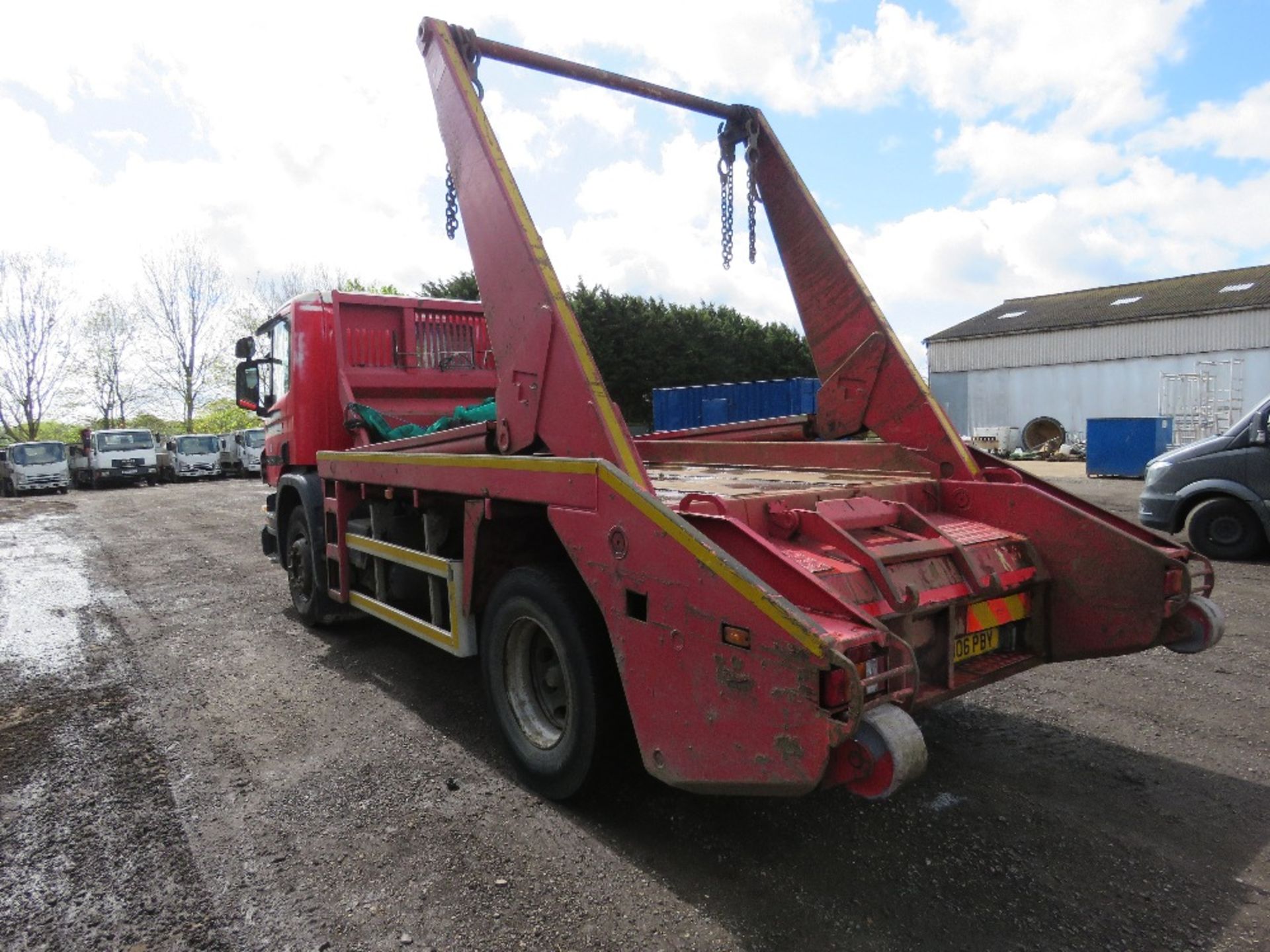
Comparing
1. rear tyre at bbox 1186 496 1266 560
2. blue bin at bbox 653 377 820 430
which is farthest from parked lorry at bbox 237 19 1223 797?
blue bin at bbox 653 377 820 430

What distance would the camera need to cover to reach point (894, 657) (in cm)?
260

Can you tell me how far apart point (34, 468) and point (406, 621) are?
1125 inches

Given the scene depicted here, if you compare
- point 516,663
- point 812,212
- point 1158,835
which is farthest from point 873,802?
point 812,212

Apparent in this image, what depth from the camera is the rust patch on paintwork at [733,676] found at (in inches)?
98.6

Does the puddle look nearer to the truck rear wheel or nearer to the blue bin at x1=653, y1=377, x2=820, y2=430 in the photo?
the truck rear wheel

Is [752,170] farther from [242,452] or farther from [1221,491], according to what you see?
[242,452]

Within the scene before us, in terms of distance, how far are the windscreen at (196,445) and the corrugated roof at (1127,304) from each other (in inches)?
1180

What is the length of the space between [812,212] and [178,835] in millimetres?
4827

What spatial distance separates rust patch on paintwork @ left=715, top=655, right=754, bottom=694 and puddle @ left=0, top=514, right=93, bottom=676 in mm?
5416

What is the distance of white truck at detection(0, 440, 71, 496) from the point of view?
87.1ft

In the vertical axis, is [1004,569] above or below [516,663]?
above

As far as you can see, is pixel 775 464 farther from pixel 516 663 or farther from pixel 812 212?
pixel 516 663

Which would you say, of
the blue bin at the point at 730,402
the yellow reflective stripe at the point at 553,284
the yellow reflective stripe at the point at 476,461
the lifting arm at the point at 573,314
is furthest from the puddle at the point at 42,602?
the blue bin at the point at 730,402

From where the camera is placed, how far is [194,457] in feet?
104
